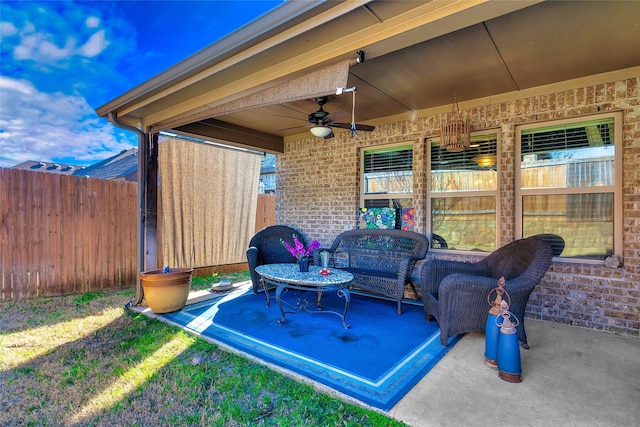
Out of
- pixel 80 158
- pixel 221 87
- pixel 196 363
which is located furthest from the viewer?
pixel 80 158

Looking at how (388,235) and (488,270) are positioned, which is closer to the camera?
(488,270)

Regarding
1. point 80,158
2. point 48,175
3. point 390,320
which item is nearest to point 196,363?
point 390,320

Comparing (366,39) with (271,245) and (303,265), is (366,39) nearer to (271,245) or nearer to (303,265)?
→ (303,265)

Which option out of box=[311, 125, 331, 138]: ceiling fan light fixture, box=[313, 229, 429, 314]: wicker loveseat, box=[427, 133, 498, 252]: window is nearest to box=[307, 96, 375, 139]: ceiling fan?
box=[311, 125, 331, 138]: ceiling fan light fixture

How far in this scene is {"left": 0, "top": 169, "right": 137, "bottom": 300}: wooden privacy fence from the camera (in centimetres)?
443

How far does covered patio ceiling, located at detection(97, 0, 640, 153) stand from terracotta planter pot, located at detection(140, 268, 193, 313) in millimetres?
1987

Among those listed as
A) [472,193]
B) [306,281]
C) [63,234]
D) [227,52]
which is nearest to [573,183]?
[472,193]

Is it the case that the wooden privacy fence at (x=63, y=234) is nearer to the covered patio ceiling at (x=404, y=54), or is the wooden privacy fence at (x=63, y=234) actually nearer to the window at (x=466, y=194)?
the covered patio ceiling at (x=404, y=54)

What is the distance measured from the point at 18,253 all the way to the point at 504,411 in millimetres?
6121

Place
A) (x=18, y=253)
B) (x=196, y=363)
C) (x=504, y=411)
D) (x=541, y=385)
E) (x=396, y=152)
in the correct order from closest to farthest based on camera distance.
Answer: (x=504, y=411), (x=541, y=385), (x=196, y=363), (x=18, y=253), (x=396, y=152)

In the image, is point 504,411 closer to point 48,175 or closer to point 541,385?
point 541,385

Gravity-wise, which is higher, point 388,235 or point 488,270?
point 388,235

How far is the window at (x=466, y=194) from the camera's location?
416 centimetres

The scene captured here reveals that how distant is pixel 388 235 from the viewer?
461 cm
